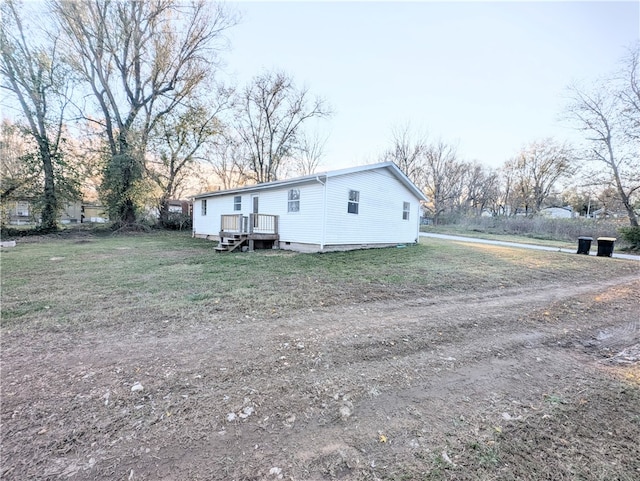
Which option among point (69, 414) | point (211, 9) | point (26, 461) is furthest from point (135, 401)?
point (211, 9)

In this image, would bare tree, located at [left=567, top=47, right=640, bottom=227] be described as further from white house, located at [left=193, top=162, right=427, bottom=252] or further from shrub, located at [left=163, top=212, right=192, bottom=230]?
shrub, located at [left=163, top=212, right=192, bottom=230]

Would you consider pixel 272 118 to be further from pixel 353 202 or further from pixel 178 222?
pixel 353 202

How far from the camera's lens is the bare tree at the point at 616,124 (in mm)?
16156

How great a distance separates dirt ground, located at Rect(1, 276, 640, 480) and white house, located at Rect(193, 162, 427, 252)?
7.51m

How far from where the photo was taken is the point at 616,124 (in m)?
17.0

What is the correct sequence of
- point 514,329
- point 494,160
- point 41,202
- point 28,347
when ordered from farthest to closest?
1. point 494,160
2. point 41,202
3. point 514,329
4. point 28,347

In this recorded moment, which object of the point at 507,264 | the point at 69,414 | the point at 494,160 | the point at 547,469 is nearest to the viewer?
the point at 547,469

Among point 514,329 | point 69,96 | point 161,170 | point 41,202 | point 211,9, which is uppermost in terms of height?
point 211,9

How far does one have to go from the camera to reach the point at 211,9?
1911 cm

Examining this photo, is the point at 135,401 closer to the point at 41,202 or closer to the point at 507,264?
the point at 507,264

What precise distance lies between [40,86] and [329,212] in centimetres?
1866

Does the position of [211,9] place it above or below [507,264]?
above

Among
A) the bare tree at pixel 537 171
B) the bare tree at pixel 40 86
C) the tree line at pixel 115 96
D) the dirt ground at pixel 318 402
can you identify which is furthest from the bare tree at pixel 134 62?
the bare tree at pixel 537 171

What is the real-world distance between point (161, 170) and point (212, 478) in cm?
2370
